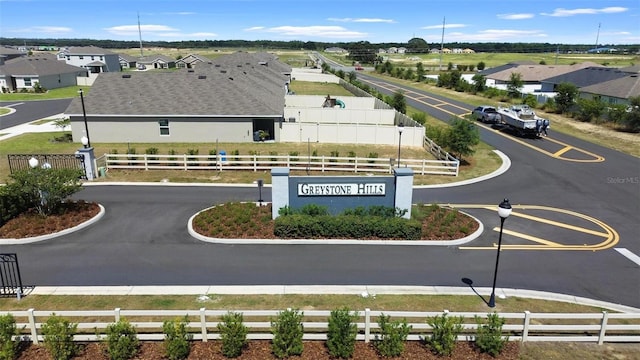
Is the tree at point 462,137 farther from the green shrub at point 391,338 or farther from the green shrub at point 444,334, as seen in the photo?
the green shrub at point 391,338

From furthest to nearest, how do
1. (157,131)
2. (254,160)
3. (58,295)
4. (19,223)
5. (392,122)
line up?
(392,122) < (157,131) < (254,160) < (19,223) < (58,295)

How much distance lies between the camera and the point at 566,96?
Answer: 1906 inches

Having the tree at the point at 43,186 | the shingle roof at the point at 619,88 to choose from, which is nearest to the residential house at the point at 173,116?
the tree at the point at 43,186

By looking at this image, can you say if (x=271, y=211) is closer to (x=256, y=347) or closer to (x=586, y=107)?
(x=256, y=347)

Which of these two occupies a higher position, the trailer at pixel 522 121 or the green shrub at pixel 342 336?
the trailer at pixel 522 121

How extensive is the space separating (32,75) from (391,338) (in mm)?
76817

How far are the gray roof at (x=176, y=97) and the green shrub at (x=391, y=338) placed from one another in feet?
85.8

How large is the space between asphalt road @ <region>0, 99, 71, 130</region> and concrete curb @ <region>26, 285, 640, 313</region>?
122 feet

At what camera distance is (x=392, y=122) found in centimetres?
4372

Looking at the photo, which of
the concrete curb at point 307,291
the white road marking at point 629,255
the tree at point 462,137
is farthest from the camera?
the tree at point 462,137

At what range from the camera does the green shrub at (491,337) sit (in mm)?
10373

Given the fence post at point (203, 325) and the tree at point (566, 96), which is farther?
the tree at point (566, 96)

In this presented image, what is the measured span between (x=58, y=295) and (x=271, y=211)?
28.7ft

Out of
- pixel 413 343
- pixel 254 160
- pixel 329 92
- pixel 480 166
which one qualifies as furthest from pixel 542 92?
pixel 413 343
